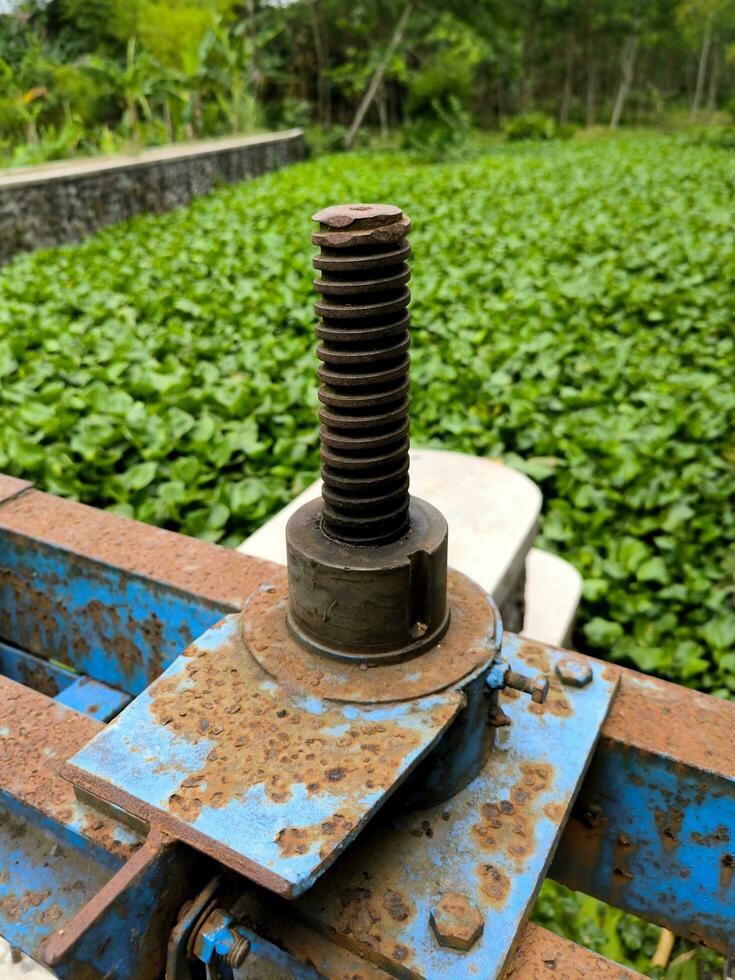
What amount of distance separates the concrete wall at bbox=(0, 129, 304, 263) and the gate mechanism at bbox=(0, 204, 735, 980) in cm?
A: 675

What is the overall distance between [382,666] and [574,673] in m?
0.28

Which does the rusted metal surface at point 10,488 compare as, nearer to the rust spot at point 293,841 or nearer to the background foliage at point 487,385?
the rust spot at point 293,841

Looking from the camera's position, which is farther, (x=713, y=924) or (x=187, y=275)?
(x=187, y=275)

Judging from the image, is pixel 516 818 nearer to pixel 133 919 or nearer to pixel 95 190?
pixel 133 919

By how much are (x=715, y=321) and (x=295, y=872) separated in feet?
14.4

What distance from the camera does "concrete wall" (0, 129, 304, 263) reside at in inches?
266

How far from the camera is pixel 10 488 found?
1.47m

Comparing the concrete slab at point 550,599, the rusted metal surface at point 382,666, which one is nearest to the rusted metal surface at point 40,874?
the rusted metal surface at point 382,666

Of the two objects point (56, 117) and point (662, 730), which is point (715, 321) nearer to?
point (662, 730)

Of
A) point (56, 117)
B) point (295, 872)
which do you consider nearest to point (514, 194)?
point (295, 872)

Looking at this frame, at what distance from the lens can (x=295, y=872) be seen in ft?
2.07

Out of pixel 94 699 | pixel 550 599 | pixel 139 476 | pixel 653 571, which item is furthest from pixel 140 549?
pixel 653 571

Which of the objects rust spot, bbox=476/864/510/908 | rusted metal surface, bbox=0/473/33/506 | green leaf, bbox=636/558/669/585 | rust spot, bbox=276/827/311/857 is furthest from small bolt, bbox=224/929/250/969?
green leaf, bbox=636/558/669/585

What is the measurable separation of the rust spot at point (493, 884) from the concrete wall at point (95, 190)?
23.0ft
